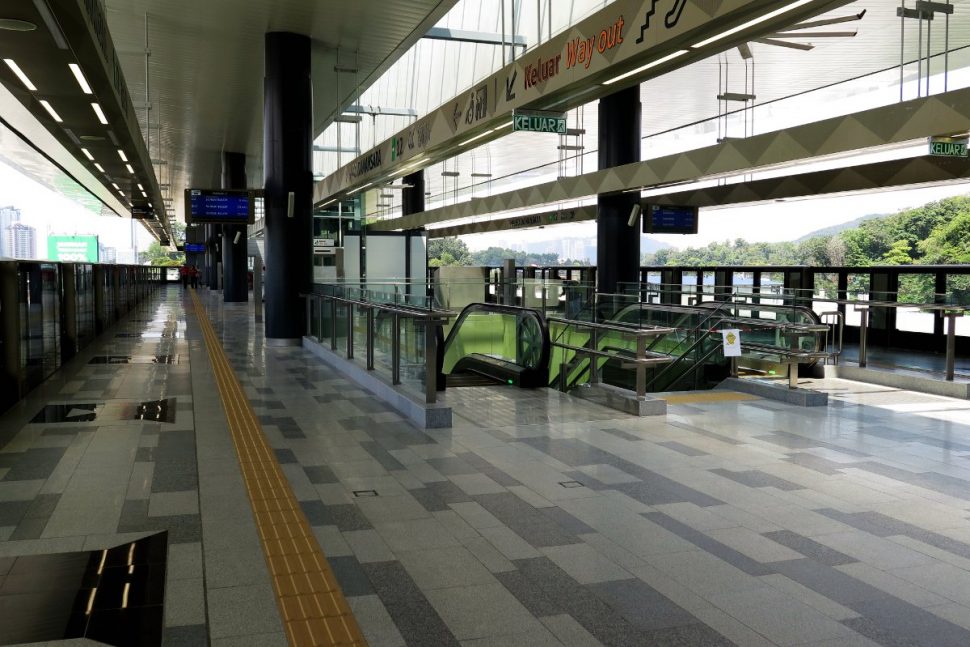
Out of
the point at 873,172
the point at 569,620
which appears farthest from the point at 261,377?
the point at 873,172

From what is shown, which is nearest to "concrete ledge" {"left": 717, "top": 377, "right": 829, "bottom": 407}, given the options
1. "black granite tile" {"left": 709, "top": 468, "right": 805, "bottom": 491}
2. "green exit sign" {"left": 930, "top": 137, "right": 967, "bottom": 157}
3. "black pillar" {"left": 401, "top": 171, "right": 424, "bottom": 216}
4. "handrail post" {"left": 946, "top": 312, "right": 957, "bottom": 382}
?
"handrail post" {"left": 946, "top": 312, "right": 957, "bottom": 382}

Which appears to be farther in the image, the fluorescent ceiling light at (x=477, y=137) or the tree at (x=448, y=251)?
the tree at (x=448, y=251)

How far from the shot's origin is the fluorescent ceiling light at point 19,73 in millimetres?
6465

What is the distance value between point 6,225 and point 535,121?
20.4 ft

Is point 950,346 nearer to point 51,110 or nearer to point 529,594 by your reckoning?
point 529,594

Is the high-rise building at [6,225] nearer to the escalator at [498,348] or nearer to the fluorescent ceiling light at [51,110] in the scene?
the fluorescent ceiling light at [51,110]

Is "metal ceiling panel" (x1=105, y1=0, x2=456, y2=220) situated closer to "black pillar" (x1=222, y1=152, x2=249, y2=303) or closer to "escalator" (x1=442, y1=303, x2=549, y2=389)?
"escalator" (x1=442, y1=303, x2=549, y2=389)

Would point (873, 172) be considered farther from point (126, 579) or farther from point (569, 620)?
point (126, 579)

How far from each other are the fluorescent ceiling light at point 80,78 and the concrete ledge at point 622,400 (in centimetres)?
577

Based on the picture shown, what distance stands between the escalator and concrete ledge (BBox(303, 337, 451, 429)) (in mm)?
1421

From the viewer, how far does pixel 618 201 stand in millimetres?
17250

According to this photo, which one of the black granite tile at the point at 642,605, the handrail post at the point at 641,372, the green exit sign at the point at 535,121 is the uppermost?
the green exit sign at the point at 535,121

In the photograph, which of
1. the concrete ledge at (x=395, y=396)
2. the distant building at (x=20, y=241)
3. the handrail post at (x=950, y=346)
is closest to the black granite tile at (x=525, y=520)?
the concrete ledge at (x=395, y=396)

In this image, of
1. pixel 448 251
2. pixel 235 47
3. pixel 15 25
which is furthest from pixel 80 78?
pixel 448 251
